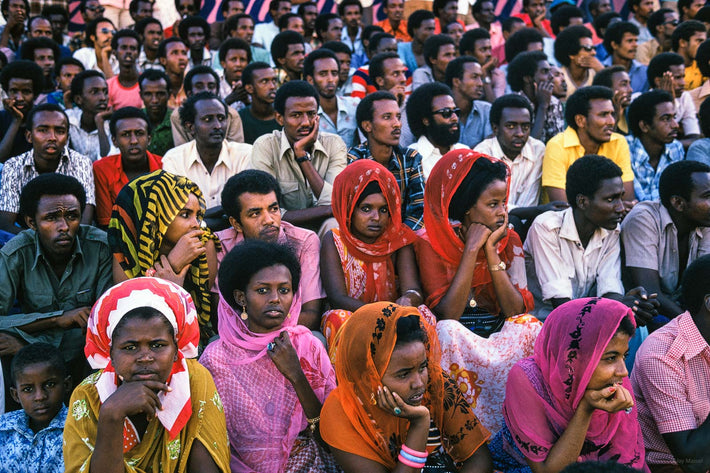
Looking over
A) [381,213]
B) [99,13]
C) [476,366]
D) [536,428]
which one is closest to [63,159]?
[381,213]

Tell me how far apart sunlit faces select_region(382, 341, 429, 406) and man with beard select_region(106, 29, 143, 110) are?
18.4ft

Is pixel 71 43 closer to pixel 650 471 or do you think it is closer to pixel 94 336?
pixel 94 336

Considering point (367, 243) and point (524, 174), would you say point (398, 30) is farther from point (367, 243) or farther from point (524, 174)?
point (367, 243)

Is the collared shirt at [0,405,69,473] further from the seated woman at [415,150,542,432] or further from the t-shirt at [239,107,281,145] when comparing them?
the t-shirt at [239,107,281,145]

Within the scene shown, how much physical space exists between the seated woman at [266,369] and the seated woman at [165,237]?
56 centimetres

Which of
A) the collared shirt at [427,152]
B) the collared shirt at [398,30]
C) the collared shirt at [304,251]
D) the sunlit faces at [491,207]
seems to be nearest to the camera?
the sunlit faces at [491,207]

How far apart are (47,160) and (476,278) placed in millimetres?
3390

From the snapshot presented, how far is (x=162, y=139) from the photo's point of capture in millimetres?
6727

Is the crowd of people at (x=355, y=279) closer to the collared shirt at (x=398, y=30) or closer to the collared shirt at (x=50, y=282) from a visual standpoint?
the collared shirt at (x=50, y=282)

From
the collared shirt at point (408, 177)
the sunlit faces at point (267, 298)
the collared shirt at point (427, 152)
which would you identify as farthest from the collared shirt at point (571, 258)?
the sunlit faces at point (267, 298)

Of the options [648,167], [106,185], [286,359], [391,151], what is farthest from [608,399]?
[106,185]

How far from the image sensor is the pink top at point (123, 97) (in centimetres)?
776

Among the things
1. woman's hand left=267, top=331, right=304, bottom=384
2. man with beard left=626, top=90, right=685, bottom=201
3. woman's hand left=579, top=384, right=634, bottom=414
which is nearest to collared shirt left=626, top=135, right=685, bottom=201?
man with beard left=626, top=90, right=685, bottom=201

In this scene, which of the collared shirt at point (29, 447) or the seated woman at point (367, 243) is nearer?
the collared shirt at point (29, 447)
